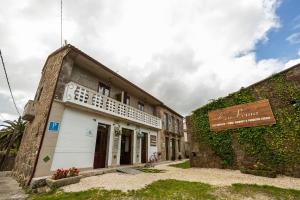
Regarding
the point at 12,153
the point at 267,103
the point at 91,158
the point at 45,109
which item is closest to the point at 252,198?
the point at 267,103

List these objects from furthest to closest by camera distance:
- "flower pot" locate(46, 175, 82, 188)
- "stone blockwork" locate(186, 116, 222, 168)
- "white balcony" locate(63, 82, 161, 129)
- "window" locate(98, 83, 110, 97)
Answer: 1. "window" locate(98, 83, 110, 97)
2. "stone blockwork" locate(186, 116, 222, 168)
3. "white balcony" locate(63, 82, 161, 129)
4. "flower pot" locate(46, 175, 82, 188)

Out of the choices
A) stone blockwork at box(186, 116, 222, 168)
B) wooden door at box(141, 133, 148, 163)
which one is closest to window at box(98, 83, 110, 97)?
wooden door at box(141, 133, 148, 163)

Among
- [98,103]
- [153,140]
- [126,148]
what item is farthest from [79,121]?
[153,140]

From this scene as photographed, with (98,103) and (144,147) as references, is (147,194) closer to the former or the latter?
(98,103)

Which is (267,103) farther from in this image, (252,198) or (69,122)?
(69,122)

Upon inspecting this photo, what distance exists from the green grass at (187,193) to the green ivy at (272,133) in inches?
158

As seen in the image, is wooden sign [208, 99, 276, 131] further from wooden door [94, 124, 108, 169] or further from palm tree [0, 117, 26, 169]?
palm tree [0, 117, 26, 169]

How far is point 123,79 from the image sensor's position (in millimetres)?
12852

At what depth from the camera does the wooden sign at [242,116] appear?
9.65 meters

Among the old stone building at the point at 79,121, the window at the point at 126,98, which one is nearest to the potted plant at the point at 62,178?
the old stone building at the point at 79,121

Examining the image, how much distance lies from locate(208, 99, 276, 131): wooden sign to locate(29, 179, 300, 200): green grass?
5.02 metres

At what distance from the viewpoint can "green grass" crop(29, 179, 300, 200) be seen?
196 inches

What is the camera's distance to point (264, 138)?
9438mm

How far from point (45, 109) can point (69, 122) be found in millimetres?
1378
